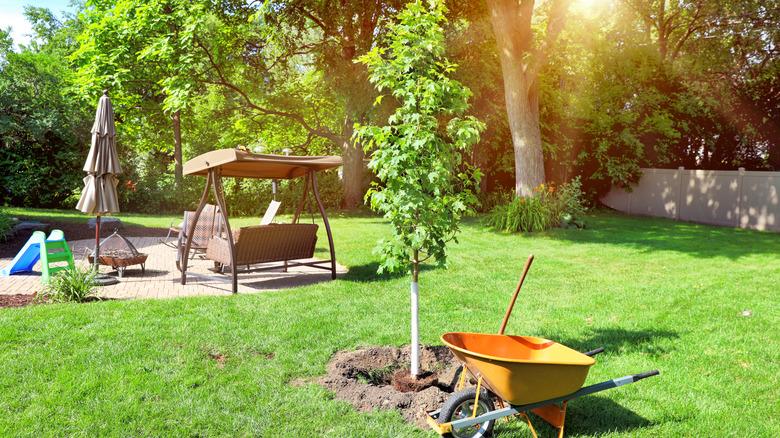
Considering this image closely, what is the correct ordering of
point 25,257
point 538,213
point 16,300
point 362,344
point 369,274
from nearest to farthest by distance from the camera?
point 362,344, point 16,300, point 25,257, point 369,274, point 538,213

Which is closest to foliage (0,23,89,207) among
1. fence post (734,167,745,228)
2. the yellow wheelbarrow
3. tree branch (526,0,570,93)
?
tree branch (526,0,570,93)

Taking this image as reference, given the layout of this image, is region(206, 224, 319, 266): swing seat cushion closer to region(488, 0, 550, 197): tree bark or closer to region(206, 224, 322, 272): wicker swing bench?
region(206, 224, 322, 272): wicker swing bench

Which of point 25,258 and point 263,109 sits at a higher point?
point 263,109

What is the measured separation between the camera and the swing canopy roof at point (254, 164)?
663cm

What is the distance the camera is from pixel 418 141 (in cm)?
379

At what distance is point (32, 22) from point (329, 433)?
41.9 metres

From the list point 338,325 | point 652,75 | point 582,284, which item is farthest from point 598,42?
point 338,325

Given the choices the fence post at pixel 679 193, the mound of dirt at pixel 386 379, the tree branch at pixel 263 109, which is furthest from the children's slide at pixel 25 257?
the fence post at pixel 679 193

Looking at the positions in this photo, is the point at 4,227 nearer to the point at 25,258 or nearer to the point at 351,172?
the point at 25,258

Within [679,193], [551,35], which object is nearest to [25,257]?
[551,35]

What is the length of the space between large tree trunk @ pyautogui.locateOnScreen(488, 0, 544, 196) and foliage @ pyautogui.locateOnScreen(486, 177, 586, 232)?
1.83 feet

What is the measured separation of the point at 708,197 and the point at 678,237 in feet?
17.4

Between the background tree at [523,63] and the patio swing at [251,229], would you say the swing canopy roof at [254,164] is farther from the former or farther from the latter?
the background tree at [523,63]

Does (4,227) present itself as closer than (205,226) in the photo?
No
